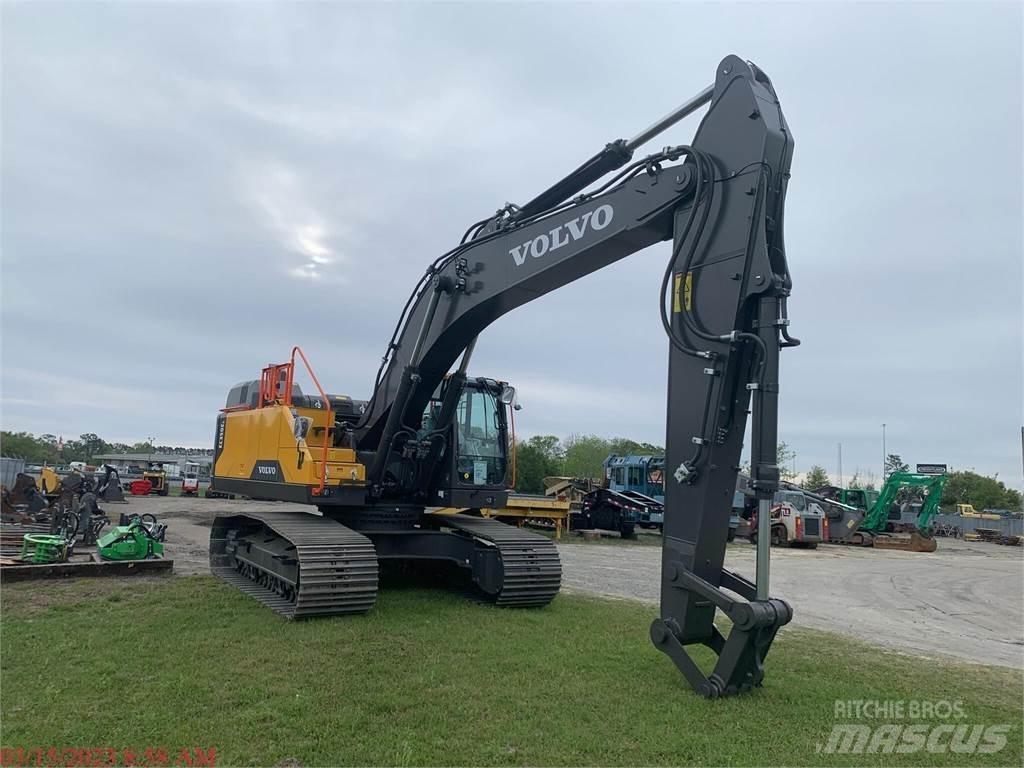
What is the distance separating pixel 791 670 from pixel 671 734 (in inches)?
93.5

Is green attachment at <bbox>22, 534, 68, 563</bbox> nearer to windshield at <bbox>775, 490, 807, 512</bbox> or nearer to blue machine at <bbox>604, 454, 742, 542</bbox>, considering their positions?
blue machine at <bbox>604, 454, 742, 542</bbox>

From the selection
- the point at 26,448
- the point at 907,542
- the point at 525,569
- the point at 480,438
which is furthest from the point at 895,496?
the point at 26,448

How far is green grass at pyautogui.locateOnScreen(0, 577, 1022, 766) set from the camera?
4.29m

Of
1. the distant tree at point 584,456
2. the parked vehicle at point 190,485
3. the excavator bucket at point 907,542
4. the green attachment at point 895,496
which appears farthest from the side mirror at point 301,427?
the distant tree at point 584,456

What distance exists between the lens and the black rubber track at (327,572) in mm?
7395

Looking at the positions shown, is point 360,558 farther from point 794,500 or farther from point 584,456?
point 584,456

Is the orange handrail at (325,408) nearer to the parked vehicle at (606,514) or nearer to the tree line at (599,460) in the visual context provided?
the parked vehicle at (606,514)

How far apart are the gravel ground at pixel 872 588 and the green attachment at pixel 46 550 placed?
1697mm

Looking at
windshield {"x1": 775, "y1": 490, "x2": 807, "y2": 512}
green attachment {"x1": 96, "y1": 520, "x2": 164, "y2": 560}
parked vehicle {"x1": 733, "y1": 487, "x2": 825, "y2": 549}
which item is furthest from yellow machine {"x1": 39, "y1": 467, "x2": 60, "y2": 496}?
windshield {"x1": 775, "y1": 490, "x2": 807, "y2": 512}

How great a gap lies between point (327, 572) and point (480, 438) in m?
2.87

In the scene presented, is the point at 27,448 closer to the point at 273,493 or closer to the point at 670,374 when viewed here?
the point at 273,493

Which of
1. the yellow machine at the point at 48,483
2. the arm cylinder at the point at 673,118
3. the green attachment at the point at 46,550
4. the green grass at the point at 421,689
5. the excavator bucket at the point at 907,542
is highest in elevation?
the arm cylinder at the point at 673,118

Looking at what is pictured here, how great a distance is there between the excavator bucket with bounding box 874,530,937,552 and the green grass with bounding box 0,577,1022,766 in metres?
23.3

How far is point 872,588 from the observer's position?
14.4m
